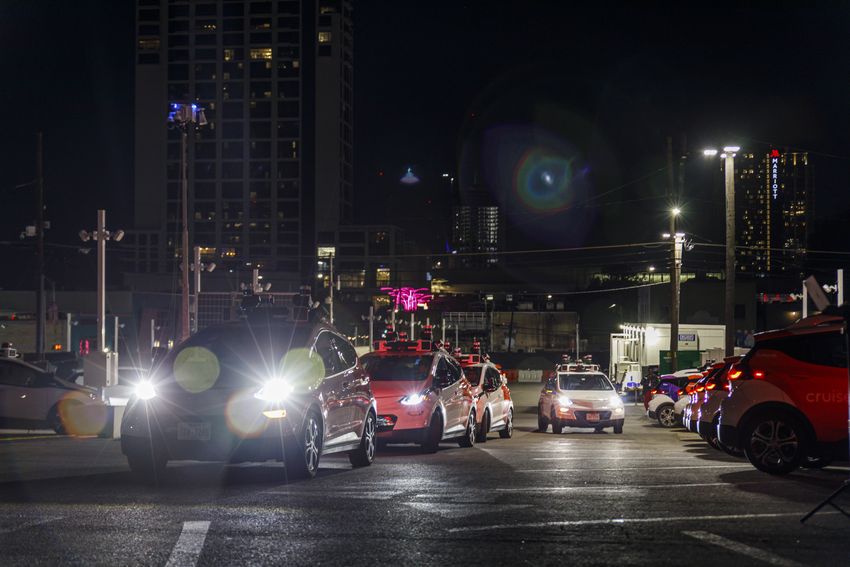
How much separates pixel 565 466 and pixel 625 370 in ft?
150

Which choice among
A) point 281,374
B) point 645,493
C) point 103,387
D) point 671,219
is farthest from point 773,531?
point 671,219

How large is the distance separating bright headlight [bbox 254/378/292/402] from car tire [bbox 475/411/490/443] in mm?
9118

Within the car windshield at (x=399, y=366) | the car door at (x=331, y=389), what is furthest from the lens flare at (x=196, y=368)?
the car windshield at (x=399, y=366)

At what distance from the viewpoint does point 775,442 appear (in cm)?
1310

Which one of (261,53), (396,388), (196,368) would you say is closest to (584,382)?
(396,388)

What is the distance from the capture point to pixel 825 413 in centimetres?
1296

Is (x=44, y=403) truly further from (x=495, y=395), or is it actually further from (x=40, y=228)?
(x=40, y=228)

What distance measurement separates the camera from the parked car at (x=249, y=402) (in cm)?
1163

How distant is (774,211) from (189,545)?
11655 cm

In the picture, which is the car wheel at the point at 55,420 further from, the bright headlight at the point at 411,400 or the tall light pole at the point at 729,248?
the tall light pole at the point at 729,248

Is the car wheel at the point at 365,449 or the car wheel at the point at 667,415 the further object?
the car wheel at the point at 667,415

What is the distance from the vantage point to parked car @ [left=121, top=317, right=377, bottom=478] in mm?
11633

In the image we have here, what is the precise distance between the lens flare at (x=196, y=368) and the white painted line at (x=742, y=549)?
243 inches

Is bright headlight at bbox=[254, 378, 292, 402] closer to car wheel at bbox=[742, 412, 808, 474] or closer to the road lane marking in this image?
the road lane marking
